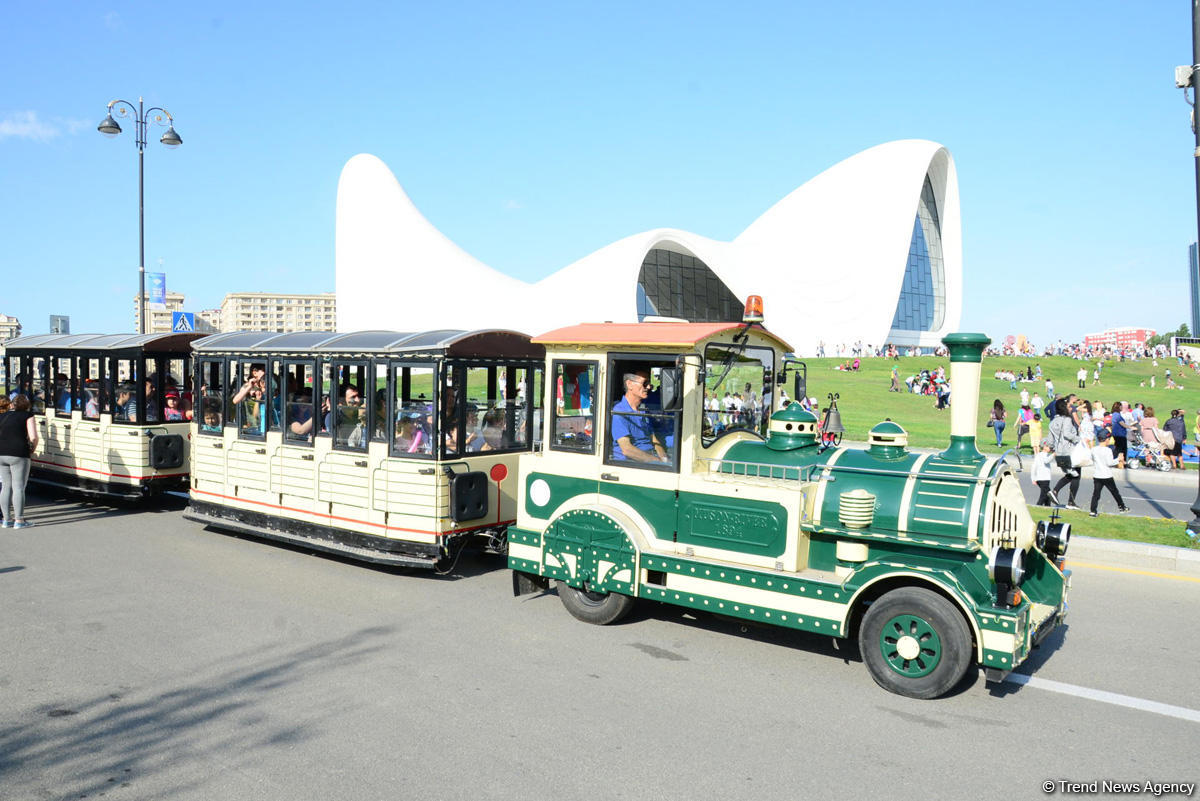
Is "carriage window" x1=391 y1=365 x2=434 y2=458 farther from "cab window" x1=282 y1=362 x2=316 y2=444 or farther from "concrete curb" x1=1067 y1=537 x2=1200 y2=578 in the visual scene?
"concrete curb" x1=1067 y1=537 x2=1200 y2=578

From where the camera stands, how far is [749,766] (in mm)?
4414

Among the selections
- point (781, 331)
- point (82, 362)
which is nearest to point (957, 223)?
point (781, 331)

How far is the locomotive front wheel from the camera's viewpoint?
5246 mm

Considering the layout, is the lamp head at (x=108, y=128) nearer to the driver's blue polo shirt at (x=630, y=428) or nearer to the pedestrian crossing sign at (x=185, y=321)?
the pedestrian crossing sign at (x=185, y=321)

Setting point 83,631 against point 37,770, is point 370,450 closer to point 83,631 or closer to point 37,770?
point 83,631

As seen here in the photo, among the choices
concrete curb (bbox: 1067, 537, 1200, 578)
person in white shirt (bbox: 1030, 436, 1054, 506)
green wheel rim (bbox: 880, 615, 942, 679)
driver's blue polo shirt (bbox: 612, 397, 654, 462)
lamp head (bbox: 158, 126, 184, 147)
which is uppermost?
lamp head (bbox: 158, 126, 184, 147)

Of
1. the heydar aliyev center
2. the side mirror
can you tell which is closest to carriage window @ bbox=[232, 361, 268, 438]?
the side mirror

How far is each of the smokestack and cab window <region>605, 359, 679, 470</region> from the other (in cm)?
193

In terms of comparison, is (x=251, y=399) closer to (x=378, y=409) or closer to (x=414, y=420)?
(x=378, y=409)

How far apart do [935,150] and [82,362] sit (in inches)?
2725

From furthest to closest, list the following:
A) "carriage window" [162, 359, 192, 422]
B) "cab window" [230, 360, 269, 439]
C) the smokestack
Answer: "carriage window" [162, 359, 192, 422] < "cab window" [230, 360, 269, 439] < the smokestack

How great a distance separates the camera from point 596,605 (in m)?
6.91

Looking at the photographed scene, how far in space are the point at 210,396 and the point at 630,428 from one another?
257 inches

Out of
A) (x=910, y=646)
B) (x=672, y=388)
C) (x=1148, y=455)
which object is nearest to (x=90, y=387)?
(x=672, y=388)
